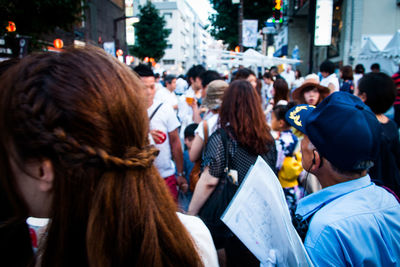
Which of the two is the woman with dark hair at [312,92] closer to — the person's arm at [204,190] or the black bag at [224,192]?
the black bag at [224,192]

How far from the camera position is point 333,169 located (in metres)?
1.33

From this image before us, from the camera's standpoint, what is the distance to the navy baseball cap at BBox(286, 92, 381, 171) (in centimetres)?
119

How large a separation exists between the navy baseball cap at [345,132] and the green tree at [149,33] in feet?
122

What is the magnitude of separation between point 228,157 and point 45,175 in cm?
168

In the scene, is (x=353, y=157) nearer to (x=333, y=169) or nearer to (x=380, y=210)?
(x=333, y=169)

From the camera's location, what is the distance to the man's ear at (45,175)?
A: 0.78 metres

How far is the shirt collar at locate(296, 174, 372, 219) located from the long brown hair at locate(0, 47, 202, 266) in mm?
766

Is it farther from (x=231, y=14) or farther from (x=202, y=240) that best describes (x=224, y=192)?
(x=231, y=14)

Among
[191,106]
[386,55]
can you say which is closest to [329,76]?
[191,106]

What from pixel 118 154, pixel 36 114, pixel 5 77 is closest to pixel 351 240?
pixel 118 154

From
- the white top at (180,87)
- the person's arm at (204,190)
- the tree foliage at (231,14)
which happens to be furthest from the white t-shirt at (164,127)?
the tree foliage at (231,14)

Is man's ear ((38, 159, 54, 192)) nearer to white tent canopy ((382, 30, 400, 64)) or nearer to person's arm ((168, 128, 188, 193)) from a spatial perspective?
person's arm ((168, 128, 188, 193))

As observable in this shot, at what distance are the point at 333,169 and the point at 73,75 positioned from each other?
1.19 metres

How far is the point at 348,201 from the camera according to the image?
122cm
